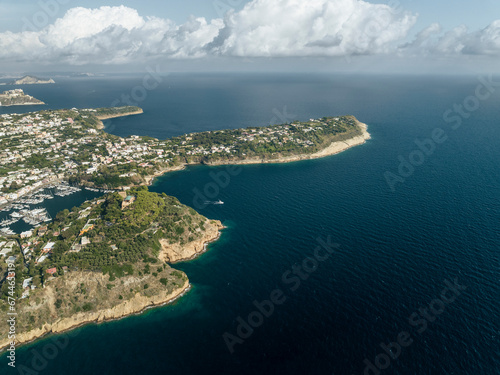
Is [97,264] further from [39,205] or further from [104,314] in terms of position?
[39,205]

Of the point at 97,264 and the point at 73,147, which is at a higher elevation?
the point at 97,264

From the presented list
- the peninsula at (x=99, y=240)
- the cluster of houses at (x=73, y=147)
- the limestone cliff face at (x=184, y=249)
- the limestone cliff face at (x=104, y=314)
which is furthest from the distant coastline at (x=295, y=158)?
the limestone cliff face at (x=104, y=314)

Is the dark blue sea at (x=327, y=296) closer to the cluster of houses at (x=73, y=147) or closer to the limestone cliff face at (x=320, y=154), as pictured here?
the limestone cliff face at (x=320, y=154)

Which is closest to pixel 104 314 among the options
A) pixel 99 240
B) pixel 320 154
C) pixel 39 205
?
pixel 99 240

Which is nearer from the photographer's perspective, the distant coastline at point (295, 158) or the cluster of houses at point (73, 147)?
the cluster of houses at point (73, 147)

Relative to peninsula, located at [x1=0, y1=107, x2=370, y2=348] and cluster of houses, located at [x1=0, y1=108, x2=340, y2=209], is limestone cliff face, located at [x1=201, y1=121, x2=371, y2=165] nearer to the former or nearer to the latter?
peninsula, located at [x1=0, y1=107, x2=370, y2=348]

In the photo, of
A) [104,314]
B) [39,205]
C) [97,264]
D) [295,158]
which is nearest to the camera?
[104,314]

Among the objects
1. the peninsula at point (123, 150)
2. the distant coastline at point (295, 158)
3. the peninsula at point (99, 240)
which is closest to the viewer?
the peninsula at point (99, 240)

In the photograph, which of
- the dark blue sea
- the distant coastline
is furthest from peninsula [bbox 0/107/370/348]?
the dark blue sea

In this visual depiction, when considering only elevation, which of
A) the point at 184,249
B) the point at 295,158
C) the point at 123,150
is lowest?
the point at 123,150
